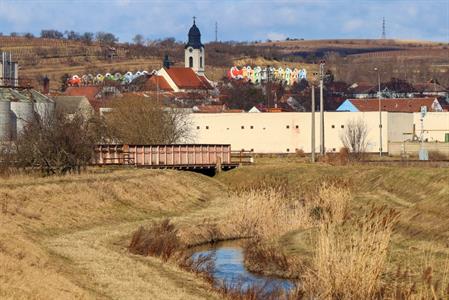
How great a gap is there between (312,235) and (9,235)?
10.4m

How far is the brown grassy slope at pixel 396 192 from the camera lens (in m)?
31.6

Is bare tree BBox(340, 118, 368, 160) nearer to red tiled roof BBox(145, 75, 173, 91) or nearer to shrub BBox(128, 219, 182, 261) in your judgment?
shrub BBox(128, 219, 182, 261)

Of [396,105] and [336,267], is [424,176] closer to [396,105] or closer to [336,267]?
[336,267]

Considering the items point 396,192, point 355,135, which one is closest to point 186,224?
point 396,192

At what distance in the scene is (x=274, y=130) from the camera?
345ft

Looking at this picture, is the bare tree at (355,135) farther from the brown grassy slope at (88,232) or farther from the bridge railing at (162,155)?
the brown grassy slope at (88,232)

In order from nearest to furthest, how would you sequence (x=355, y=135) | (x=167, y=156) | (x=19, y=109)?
(x=167, y=156) < (x=19, y=109) < (x=355, y=135)

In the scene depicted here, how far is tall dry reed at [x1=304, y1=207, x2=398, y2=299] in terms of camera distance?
79.0 feet

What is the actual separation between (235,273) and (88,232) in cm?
711

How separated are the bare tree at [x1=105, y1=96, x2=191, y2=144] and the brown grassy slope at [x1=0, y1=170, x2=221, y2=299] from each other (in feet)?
64.2

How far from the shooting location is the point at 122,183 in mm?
51344

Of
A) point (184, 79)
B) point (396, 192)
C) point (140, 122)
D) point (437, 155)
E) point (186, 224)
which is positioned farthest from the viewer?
point (184, 79)

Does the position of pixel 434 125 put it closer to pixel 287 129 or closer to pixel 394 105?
pixel 287 129

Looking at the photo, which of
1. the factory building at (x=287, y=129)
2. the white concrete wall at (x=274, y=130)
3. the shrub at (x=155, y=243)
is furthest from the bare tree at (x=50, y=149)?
the white concrete wall at (x=274, y=130)
